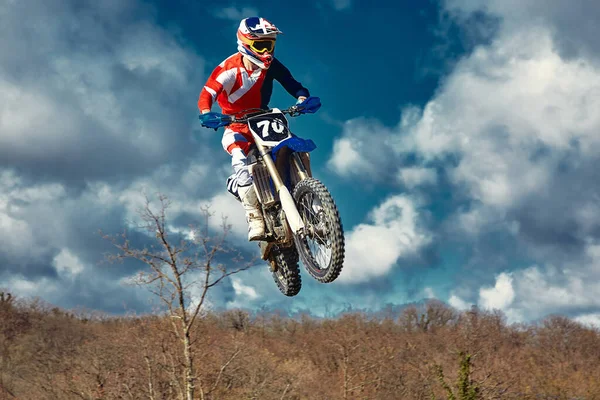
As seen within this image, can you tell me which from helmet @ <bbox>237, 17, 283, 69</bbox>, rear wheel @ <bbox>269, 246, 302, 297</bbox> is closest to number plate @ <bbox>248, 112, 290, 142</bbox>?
helmet @ <bbox>237, 17, 283, 69</bbox>

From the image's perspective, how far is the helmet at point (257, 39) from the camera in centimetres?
1001

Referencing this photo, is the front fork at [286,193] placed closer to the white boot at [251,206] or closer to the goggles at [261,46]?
the white boot at [251,206]

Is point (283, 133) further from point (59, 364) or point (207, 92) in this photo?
point (59, 364)

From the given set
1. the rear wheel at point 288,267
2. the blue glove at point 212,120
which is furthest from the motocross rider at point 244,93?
the rear wheel at point 288,267

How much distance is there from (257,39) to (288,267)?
11.6ft

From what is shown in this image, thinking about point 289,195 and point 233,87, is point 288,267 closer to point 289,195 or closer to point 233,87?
point 289,195

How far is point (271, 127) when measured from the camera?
10641 mm

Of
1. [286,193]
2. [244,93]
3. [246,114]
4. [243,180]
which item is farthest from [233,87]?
[286,193]

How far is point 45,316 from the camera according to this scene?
113m

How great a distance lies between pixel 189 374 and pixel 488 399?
146 feet

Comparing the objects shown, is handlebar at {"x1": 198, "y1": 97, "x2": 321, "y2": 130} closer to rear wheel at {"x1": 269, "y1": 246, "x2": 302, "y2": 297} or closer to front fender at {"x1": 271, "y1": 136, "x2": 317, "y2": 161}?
front fender at {"x1": 271, "y1": 136, "x2": 317, "y2": 161}

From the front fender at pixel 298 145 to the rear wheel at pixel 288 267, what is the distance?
176 centimetres

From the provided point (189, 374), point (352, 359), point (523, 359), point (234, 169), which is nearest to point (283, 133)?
point (234, 169)

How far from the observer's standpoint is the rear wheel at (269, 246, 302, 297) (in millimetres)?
11391
